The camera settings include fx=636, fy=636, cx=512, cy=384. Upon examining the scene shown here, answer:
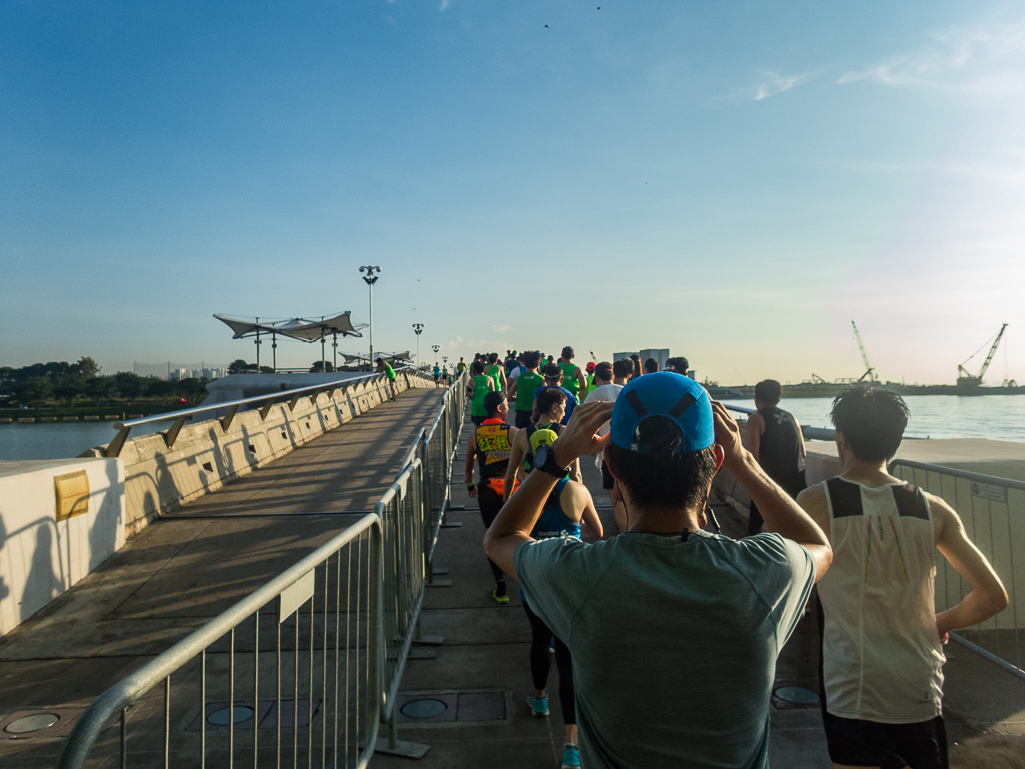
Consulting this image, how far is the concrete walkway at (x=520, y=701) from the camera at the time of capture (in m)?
3.67

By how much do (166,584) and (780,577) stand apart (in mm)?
6712

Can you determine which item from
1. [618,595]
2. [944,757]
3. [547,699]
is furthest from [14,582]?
[944,757]

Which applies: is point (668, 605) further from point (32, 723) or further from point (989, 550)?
point (989, 550)

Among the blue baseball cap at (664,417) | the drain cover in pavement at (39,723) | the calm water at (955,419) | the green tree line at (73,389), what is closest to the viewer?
the blue baseball cap at (664,417)

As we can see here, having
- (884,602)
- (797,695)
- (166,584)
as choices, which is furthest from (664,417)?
(166,584)

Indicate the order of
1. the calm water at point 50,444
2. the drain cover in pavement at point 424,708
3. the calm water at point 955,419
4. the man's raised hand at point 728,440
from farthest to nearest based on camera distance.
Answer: the calm water at point 955,419, the calm water at point 50,444, the drain cover in pavement at point 424,708, the man's raised hand at point 728,440

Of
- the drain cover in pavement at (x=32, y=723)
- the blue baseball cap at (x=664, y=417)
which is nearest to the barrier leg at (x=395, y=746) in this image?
the drain cover in pavement at (x=32, y=723)

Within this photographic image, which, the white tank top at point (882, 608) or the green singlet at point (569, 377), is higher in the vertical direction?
the green singlet at point (569, 377)

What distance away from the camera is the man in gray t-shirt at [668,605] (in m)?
1.42

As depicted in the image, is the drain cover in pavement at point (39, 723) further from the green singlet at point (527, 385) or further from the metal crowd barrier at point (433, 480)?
the green singlet at point (527, 385)

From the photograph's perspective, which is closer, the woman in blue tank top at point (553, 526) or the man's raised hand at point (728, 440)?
the man's raised hand at point (728, 440)

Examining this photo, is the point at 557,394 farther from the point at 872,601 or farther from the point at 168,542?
the point at 168,542

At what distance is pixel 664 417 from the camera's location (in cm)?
153

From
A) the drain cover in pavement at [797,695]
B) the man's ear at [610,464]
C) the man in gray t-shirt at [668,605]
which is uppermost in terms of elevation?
the man's ear at [610,464]
